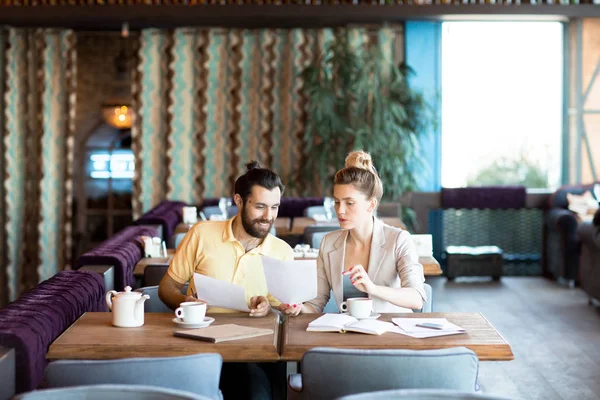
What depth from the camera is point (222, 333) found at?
10.1 ft

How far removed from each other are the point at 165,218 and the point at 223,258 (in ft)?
13.5

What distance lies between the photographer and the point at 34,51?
10.4 metres

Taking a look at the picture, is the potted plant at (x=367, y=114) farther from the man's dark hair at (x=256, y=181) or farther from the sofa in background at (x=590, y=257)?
the man's dark hair at (x=256, y=181)

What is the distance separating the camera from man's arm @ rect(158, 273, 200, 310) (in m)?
3.82

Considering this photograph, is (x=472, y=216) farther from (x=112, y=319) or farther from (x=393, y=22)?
(x=112, y=319)

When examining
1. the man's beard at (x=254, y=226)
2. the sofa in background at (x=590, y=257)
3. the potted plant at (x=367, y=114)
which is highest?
the potted plant at (x=367, y=114)

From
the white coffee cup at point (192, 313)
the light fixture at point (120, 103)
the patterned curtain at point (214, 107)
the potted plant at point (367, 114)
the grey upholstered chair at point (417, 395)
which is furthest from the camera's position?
the light fixture at point (120, 103)

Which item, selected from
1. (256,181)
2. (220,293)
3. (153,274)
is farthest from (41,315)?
(153,274)

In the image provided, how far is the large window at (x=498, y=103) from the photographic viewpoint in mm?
10359

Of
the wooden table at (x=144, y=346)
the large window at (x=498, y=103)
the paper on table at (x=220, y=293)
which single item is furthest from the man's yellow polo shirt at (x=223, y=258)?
the large window at (x=498, y=103)

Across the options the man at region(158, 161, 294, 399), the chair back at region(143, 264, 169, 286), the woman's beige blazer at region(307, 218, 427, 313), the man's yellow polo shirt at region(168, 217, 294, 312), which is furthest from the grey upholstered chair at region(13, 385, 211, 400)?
the chair back at region(143, 264, 169, 286)

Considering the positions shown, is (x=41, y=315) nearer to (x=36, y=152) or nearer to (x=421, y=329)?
(x=421, y=329)

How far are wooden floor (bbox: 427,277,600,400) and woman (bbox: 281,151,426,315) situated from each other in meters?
1.57

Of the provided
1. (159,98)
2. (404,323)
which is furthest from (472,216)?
(404,323)
